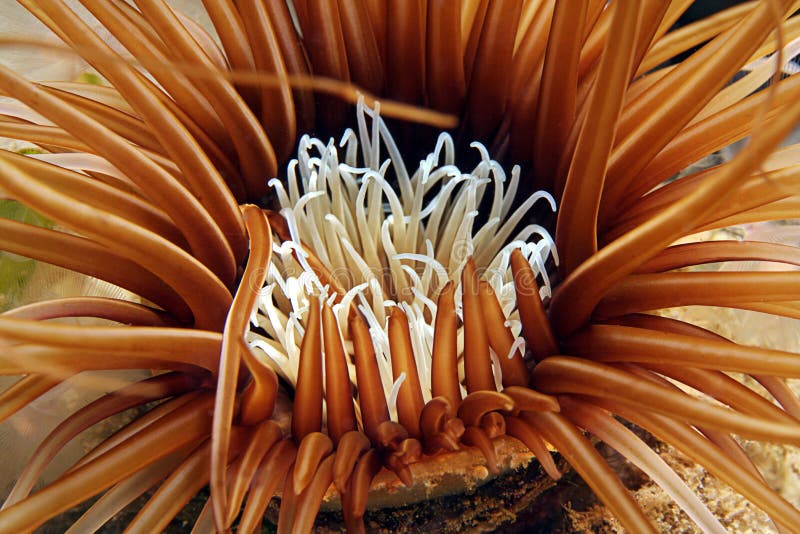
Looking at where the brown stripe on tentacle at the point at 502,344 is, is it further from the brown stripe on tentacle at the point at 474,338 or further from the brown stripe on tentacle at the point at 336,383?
the brown stripe on tentacle at the point at 336,383

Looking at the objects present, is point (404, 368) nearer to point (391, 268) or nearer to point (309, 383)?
point (309, 383)

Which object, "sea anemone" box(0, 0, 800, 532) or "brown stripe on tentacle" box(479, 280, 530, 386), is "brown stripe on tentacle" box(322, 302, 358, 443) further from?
"brown stripe on tentacle" box(479, 280, 530, 386)

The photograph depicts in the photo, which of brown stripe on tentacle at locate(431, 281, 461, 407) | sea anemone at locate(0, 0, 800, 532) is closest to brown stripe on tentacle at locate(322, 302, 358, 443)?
sea anemone at locate(0, 0, 800, 532)

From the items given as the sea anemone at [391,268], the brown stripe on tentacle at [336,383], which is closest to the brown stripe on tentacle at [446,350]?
the sea anemone at [391,268]

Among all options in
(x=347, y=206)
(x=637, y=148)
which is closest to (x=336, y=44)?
(x=347, y=206)

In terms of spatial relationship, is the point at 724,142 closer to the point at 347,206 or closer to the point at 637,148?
the point at 637,148

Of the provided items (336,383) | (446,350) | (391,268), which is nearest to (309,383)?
(336,383)

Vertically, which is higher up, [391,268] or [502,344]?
[391,268]

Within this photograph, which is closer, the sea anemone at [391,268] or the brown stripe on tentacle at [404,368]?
the sea anemone at [391,268]
